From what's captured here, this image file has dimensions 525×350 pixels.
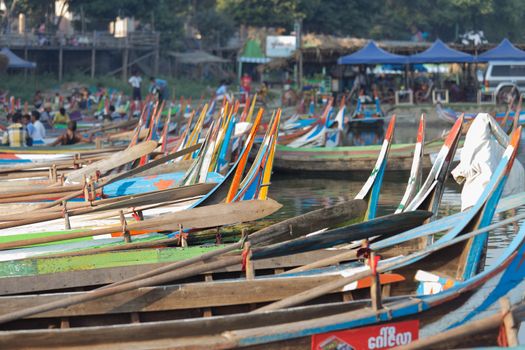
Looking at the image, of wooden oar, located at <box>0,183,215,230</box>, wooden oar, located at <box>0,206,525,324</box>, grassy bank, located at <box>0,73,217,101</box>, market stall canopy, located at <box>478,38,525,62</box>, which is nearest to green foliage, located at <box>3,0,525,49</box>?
grassy bank, located at <box>0,73,217,101</box>

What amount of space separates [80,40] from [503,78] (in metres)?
15.7

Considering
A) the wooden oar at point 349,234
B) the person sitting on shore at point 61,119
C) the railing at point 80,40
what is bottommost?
the person sitting on shore at point 61,119

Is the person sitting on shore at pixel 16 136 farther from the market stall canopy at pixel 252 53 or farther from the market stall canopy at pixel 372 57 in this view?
the market stall canopy at pixel 252 53

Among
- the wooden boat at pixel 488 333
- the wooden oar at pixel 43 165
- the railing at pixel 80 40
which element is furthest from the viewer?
the railing at pixel 80 40

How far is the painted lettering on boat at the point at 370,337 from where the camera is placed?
5.31 m

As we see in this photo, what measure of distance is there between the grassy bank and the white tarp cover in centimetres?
2277

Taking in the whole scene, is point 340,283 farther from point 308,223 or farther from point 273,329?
point 308,223

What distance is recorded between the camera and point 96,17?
3862 centimetres

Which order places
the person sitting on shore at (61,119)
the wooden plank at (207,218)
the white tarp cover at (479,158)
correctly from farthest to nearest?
the person sitting on shore at (61,119)
the white tarp cover at (479,158)
the wooden plank at (207,218)

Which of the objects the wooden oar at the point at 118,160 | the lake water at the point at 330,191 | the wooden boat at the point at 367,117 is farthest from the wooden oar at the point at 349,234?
the wooden boat at the point at 367,117

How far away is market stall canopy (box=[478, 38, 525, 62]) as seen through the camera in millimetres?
28206

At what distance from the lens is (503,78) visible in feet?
96.9

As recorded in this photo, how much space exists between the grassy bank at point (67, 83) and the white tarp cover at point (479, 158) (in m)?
22.8

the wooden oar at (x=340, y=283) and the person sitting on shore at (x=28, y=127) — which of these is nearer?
the wooden oar at (x=340, y=283)
